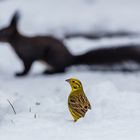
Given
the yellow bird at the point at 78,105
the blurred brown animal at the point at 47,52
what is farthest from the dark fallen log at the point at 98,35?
the yellow bird at the point at 78,105

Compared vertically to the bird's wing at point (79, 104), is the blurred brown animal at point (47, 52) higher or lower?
lower

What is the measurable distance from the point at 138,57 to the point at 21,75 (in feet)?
4.19

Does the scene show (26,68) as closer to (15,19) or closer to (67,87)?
(15,19)

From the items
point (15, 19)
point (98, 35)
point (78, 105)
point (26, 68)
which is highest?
point (78, 105)

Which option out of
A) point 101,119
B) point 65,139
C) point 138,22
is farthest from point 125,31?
point 65,139

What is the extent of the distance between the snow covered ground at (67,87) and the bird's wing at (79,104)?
0.06 m

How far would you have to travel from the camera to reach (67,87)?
218 inches

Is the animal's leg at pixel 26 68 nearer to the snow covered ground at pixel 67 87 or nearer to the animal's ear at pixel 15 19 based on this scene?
the snow covered ground at pixel 67 87

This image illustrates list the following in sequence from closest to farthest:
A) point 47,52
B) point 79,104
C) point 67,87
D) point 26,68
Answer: point 79,104 → point 67,87 → point 26,68 → point 47,52

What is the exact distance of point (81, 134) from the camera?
344cm

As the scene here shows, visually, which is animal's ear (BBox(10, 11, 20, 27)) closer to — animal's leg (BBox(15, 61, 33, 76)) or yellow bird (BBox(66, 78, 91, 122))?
animal's leg (BBox(15, 61, 33, 76))

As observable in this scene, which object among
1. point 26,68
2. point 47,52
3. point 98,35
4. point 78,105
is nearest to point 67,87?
point 78,105

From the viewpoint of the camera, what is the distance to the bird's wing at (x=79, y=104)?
3.75m

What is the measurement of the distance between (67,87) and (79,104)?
1.79 metres
